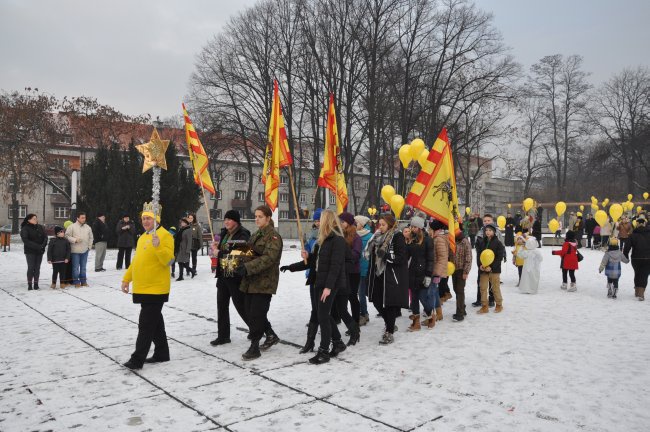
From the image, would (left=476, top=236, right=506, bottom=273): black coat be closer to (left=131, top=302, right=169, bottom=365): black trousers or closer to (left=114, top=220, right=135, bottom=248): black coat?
(left=131, top=302, right=169, bottom=365): black trousers

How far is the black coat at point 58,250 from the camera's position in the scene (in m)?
11.7

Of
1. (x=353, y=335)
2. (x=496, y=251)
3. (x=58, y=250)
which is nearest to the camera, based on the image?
(x=353, y=335)

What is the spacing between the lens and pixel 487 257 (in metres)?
8.81

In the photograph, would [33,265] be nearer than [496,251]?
No

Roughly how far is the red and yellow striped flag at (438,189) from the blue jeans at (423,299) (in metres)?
0.82

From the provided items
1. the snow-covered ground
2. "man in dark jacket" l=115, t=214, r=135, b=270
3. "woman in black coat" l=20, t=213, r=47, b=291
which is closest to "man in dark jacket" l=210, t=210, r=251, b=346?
the snow-covered ground

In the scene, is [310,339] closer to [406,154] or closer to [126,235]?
[406,154]

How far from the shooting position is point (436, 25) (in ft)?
99.0

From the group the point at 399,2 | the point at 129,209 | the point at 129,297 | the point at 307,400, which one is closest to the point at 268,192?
the point at 307,400

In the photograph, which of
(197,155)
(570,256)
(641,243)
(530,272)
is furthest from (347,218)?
(570,256)

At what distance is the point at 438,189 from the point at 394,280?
6.15 ft

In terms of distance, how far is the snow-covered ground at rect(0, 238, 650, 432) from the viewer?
4062 millimetres

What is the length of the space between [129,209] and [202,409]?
22183 mm

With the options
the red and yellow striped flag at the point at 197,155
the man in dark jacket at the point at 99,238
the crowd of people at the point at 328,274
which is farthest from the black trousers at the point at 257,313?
the man in dark jacket at the point at 99,238
